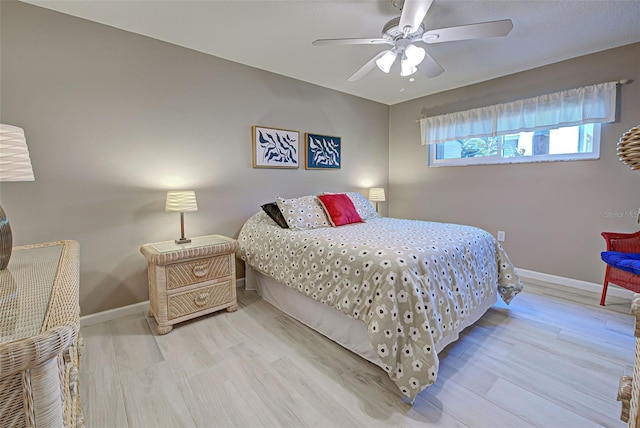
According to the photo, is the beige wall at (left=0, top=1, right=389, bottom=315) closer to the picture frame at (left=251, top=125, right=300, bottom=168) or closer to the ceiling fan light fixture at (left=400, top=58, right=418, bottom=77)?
the picture frame at (left=251, top=125, right=300, bottom=168)

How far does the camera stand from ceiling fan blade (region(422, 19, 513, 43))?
168 centimetres

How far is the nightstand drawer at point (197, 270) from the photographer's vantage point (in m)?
2.18

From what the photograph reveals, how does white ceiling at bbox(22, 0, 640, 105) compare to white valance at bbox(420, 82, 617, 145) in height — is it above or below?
above

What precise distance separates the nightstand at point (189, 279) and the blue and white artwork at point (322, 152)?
1606 millimetres

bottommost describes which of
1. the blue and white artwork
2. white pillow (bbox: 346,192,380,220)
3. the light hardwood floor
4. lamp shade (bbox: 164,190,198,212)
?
the light hardwood floor

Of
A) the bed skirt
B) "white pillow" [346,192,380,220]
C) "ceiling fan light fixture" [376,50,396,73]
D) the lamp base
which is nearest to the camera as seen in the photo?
the lamp base

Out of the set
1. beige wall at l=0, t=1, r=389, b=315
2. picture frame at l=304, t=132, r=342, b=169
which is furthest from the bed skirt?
picture frame at l=304, t=132, r=342, b=169

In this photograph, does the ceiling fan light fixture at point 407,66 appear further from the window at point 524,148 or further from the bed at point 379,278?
the window at point 524,148

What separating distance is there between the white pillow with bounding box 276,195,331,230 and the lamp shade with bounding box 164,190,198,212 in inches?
31.1

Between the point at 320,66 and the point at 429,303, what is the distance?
102 inches

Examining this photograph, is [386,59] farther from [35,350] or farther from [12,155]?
[35,350]

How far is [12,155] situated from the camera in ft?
4.09

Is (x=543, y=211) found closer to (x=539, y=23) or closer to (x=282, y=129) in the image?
(x=539, y=23)

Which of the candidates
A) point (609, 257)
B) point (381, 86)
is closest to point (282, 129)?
point (381, 86)
